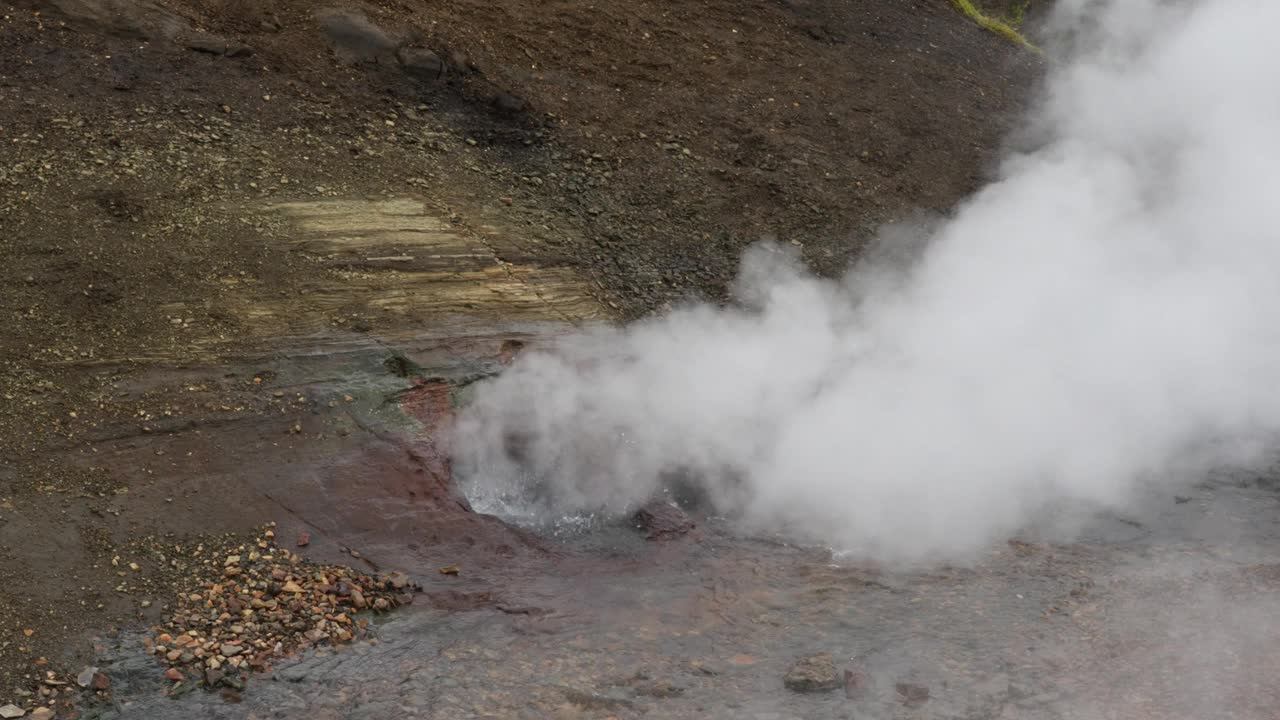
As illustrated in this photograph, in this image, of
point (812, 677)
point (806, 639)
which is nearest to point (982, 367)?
point (806, 639)

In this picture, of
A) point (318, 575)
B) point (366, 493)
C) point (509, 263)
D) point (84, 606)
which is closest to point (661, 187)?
point (509, 263)

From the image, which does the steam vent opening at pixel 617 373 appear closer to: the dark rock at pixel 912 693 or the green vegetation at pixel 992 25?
the dark rock at pixel 912 693

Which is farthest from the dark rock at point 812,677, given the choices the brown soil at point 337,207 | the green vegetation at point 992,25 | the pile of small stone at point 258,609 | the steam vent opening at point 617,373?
the green vegetation at point 992,25

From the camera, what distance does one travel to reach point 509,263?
7461 mm

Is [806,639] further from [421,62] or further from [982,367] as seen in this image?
[421,62]

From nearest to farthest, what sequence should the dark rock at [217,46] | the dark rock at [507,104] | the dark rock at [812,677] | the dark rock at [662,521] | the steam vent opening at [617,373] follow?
the dark rock at [812,677]
the steam vent opening at [617,373]
the dark rock at [662,521]
the dark rock at [217,46]
the dark rock at [507,104]

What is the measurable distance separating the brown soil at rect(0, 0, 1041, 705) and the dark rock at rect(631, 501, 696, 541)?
63 centimetres

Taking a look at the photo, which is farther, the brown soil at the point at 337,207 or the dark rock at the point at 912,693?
the brown soil at the point at 337,207

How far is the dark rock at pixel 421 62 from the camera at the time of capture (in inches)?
330

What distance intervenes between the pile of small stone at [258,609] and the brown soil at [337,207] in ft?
0.53

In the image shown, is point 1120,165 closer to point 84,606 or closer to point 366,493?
point 366,493

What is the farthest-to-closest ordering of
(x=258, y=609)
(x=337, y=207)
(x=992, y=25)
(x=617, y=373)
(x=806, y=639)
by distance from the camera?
(x=992, y=25) → (x=337, y=207) → (x=617, y=373) → (x=806, y=639) → (x=258, y=609)

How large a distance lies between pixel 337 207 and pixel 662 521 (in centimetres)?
274

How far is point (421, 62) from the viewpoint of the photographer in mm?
8391
